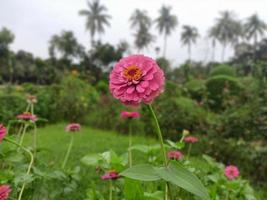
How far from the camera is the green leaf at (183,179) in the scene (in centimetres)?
82

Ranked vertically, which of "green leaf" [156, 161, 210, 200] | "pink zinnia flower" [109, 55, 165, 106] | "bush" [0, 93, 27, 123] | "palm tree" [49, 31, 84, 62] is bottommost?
"bush" [0, 93, 27, 123]

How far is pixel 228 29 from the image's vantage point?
1686 inches

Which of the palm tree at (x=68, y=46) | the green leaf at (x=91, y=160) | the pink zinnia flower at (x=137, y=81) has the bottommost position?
the green leaf at (x=91, y=160)

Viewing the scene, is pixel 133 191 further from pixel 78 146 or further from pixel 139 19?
pixel 139 19

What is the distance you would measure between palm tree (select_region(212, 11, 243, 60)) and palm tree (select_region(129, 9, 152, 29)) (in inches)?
337

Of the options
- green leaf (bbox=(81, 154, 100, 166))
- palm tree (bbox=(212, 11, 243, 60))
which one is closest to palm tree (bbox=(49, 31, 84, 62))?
palm tree (bbox=(212, 11, 243, 60))

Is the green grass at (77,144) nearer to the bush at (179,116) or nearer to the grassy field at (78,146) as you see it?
the grassy field at (78,146)

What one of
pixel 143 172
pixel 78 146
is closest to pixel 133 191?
pixel 143 172

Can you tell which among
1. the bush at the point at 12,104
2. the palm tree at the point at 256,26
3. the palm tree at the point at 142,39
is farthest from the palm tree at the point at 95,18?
the bush at the point at 12,104

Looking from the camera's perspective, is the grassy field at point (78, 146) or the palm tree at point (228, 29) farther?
the palm tree at point (228, 29)

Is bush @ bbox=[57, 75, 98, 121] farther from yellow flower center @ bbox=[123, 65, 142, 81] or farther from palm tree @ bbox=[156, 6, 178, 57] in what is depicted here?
palm tree @ bbox=[156, 6, 178, 57]

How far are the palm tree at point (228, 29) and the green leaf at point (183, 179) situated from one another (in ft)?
145

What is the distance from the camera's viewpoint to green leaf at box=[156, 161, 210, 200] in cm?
82

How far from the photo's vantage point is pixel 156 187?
1.85 meters
